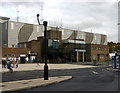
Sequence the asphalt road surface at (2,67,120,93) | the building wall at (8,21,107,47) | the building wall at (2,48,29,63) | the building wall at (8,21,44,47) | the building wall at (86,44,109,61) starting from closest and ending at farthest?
the asphalt road surface at (2,67,120,93)
the building wall at (2,48,29,63)
the building wall at (86,44,109,61)
the building wall at (8,21,44,47)
the building wall at (8,21,107,47)

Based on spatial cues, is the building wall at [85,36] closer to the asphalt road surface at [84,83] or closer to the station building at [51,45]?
the station building at [51,45]

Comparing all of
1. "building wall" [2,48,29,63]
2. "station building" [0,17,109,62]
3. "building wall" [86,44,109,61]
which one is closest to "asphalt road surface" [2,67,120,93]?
"building wall" [2,48,29,63]

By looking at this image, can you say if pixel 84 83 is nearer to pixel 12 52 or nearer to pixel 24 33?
pixel 12 52

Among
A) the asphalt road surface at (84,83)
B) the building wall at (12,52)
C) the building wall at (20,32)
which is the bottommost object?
the asphalt road surface at (84,83)

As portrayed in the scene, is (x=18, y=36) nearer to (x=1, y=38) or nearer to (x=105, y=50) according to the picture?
(x=1, y=38)

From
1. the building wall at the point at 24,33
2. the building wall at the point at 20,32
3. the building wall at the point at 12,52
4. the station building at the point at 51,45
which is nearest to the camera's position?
the building wall at the point at 12,52

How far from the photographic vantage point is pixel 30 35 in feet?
256

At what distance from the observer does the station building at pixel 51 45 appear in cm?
6331

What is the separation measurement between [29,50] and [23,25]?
1987cm

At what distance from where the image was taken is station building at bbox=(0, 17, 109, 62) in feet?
208

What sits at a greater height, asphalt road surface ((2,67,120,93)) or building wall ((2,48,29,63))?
building wall ((2,48,29,63))

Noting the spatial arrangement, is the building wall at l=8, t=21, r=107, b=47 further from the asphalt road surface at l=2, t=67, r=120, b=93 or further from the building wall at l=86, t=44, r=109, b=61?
the asphalt road surface at l=2, t=67, r=120, b=93

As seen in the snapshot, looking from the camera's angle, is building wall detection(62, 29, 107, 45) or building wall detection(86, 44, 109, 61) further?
building wall detection(62, 29, 107, 45)

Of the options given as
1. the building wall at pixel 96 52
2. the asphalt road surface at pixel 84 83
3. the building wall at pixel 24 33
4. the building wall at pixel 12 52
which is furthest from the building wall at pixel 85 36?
the asphalt road surface at pixel 84 83
